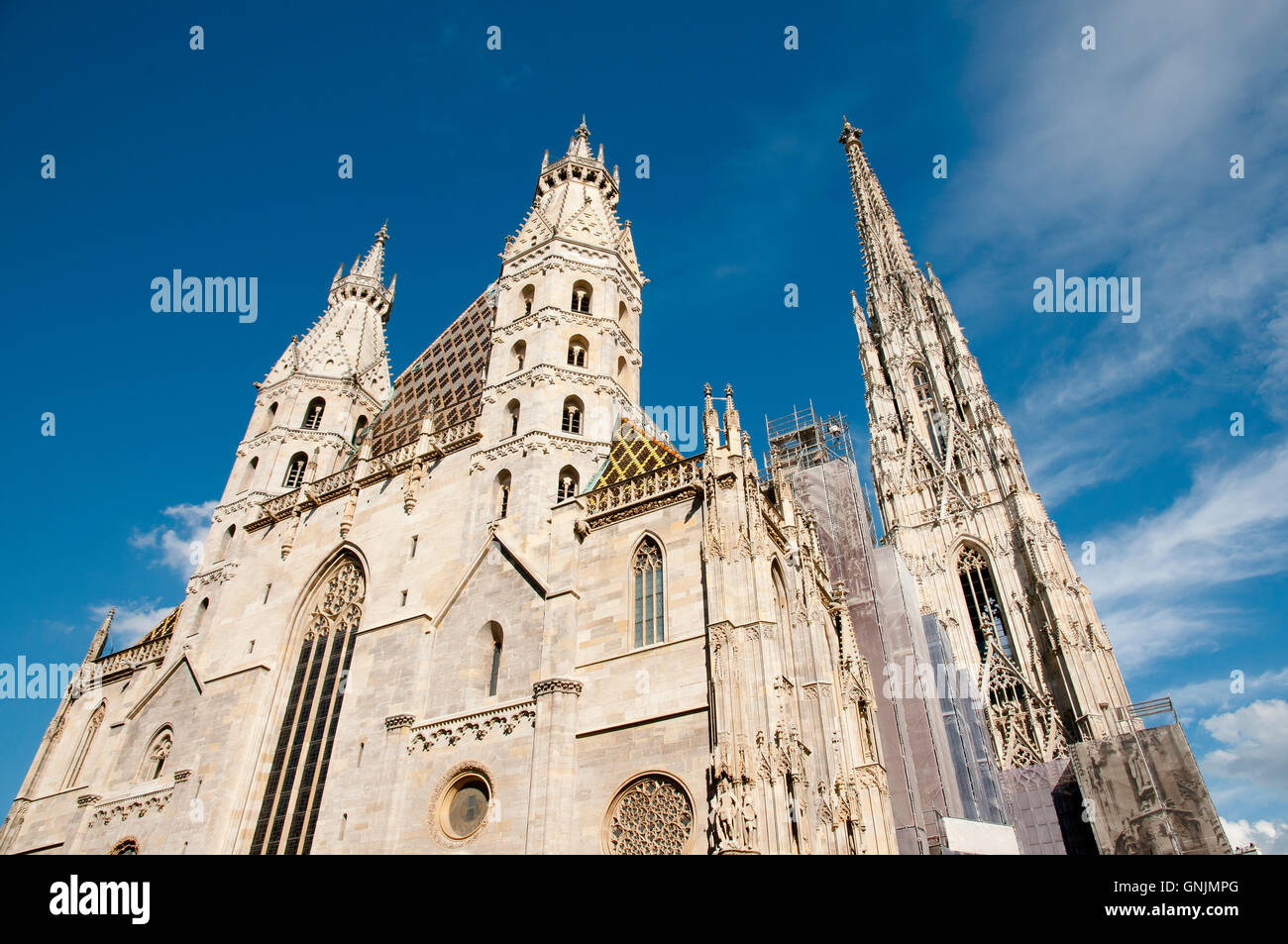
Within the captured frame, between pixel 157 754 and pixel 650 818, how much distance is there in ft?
53.0

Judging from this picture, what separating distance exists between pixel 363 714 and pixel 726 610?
31.3 feet

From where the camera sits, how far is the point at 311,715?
824 inches

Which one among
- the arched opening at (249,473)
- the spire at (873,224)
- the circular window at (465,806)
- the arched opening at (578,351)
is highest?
the spire at (873,224)

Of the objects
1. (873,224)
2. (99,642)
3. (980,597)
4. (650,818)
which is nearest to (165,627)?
(99,642)

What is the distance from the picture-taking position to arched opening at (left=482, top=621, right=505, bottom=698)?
18344mm

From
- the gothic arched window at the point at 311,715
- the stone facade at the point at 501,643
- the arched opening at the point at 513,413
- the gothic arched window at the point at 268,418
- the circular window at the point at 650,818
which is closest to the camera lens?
the circular window at the point at 650,818

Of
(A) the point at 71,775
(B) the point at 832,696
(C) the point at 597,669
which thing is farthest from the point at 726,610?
(A) the point at 71,775

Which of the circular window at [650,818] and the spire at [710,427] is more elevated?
the spire at [710,427]

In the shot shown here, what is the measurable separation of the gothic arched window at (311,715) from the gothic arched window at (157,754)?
405 centimetres

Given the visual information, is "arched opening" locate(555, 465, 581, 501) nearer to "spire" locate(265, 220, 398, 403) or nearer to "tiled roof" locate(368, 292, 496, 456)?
"tiled roof" locate(368, 292, 496, 456)

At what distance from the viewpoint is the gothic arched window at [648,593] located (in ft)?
55.4

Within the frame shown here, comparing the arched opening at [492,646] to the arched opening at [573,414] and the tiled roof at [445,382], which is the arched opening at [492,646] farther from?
the tiled roof at [445,382]

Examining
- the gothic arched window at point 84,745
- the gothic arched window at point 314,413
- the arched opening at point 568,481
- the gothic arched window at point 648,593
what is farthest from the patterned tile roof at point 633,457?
the gothic arched window at point 84,745
